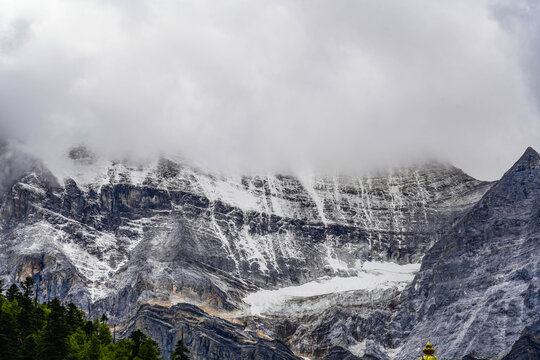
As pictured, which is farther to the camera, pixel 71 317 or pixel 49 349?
pixel 71 317

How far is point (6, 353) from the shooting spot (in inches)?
5920

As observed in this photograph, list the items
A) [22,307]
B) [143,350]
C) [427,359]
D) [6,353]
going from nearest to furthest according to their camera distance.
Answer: [427,359] → [6,353] → [143,350] → [22,307]

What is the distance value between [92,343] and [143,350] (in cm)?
770

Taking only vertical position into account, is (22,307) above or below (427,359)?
above

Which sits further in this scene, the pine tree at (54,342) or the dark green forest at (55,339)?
the pine tree at (54,342)

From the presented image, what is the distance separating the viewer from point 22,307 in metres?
175

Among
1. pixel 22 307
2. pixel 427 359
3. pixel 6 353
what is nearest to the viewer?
pixel 427 359

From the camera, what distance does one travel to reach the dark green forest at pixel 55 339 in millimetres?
153000

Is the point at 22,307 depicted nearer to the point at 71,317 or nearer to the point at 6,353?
the point at 71,317

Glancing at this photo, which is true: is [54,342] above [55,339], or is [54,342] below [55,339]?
below

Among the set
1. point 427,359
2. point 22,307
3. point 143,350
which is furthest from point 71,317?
point 427,359

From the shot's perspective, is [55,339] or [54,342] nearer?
[54,342]

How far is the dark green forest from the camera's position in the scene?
502ft

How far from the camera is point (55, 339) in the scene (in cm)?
15562
